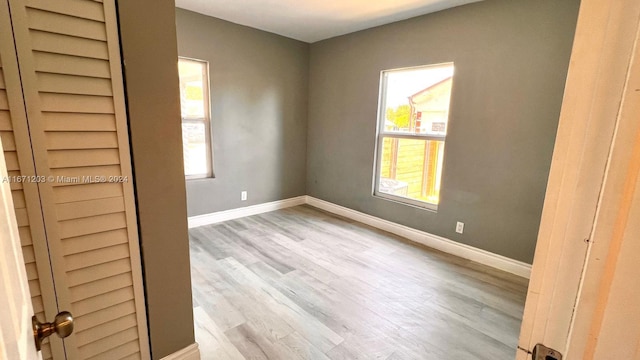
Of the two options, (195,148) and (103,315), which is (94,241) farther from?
(195,148)

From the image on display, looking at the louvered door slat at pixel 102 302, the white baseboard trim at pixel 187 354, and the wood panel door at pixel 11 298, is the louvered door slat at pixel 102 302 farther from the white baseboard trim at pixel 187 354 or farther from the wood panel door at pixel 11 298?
the wood panel door at pixel 11 298

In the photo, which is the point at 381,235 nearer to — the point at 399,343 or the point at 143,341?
the point at 399,343

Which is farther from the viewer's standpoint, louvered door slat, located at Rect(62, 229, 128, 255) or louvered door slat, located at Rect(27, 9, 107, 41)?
louvered door slat, located at Rect(62, 229, 128, 255)

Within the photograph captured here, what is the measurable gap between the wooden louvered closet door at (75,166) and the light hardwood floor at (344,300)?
744mm

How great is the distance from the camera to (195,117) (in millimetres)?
3424

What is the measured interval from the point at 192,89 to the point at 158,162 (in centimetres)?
248

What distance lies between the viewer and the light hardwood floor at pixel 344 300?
1729 millimetres

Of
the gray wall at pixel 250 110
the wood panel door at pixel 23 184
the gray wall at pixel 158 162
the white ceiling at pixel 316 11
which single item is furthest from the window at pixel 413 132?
the wood panel door at pixel 23 184

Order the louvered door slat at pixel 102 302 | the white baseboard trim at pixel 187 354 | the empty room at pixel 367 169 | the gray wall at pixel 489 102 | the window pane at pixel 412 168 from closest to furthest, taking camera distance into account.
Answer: the louvered door slat at pixel 102 302, the white baseboard trim at pixel 187 354, the empty room at pixel 367 169, the gray wall at pixel 489 102, the window pane at pixel 412 168

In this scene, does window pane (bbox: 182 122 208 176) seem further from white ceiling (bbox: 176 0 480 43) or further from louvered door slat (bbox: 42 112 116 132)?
louvered door slat (bbox: 42 112 116 132)

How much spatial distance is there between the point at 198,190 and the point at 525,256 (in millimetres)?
3597

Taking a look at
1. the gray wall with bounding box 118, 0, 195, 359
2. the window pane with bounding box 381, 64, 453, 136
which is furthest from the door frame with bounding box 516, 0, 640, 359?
the window pane with bounding box 381, 64, 453, 136

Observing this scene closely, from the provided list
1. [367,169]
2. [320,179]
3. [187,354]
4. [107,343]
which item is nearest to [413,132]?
[367,169]

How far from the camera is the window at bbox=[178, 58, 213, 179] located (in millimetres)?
3309
